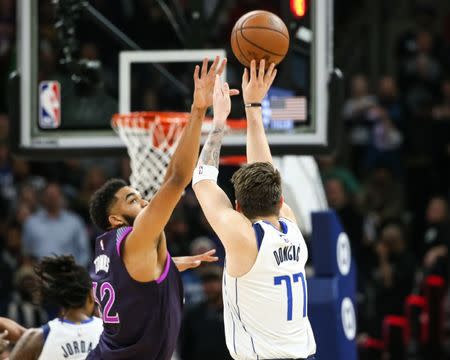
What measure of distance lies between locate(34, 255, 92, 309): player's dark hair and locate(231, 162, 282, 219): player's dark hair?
4.54 ft

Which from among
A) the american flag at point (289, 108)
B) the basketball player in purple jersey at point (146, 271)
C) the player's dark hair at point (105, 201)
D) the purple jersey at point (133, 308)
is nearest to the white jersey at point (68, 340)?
the basketball player in purple jersey at point (146, 271)

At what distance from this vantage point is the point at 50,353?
6.18 m

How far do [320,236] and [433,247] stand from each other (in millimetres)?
4285

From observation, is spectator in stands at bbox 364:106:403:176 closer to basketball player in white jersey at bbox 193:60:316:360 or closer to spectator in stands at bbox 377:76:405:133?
spectator in stands at bbox 377:76:405:133

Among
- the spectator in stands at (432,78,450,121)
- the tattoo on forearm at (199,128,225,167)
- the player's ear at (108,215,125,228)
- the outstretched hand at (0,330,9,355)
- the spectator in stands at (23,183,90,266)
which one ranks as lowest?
the outstretched hand at (0,330,9,355)

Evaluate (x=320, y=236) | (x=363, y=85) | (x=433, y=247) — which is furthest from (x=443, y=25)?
(x=320, y=236)

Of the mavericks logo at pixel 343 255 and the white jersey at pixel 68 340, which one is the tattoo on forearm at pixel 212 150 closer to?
the white jersey at pixel 68 340

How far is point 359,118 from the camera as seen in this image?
13898 millimetres

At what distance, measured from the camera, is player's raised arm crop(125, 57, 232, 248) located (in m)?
5.30

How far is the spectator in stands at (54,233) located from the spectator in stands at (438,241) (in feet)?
11.8

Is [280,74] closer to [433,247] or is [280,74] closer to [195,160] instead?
[195,160]

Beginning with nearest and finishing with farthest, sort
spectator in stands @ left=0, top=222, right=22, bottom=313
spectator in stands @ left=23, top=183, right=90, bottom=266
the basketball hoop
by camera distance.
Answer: the basketball hoop
spectator in stands @ left=0, top=222, right=22, bottom=313
spectator in stands @ left=23, top=183, right=90, bottom=266

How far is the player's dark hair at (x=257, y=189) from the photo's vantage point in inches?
209

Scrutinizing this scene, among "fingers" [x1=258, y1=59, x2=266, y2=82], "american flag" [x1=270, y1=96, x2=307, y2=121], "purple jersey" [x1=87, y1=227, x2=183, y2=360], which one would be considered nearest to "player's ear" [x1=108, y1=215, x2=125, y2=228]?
"purple jersey" [x1=87, y1=227, x2=183, y2=360]
